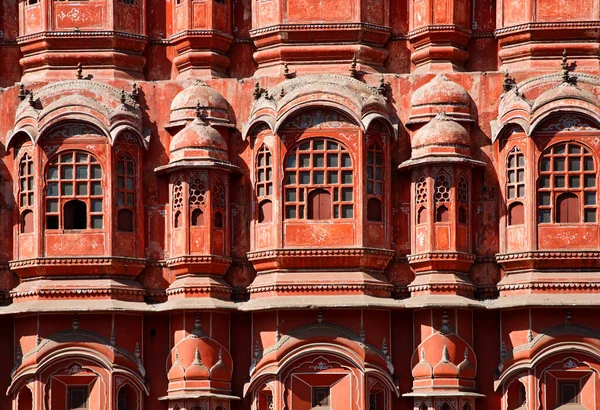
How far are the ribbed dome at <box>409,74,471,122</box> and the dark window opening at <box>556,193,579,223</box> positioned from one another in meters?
2.46

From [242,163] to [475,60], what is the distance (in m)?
5.10

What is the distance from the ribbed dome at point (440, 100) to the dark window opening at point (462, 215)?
1.80m

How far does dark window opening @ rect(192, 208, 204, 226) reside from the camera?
4044cm

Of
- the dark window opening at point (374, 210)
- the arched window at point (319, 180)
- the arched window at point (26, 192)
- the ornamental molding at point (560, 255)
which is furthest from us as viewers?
the arched window at point (26, 192)

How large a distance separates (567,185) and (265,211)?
585cm

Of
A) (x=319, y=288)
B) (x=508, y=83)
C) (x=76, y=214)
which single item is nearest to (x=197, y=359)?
(x=319, y=288)

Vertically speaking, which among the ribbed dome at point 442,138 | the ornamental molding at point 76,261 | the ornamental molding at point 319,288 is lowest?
the ornamental molding at point 319,288

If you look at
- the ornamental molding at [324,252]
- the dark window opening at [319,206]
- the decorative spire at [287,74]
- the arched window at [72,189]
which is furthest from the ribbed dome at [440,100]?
the arched window at [72,189]

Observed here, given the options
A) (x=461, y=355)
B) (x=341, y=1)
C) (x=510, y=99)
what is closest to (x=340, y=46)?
(x=341, y=1)

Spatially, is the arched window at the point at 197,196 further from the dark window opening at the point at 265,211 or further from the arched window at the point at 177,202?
the dark window opening at the point at 265,211

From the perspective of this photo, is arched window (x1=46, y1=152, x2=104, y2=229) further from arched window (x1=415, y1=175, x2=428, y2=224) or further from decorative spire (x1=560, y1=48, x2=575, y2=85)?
decorative spire (x1=560, y1=48, x2=575, y2=85)

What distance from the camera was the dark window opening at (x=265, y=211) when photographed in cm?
4053

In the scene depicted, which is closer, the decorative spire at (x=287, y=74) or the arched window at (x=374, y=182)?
the arched window at (x=374, y=182)

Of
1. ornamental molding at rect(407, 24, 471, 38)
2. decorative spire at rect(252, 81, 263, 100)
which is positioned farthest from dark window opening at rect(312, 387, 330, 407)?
ornamental molding at rect(407, 24, 471, 38)
